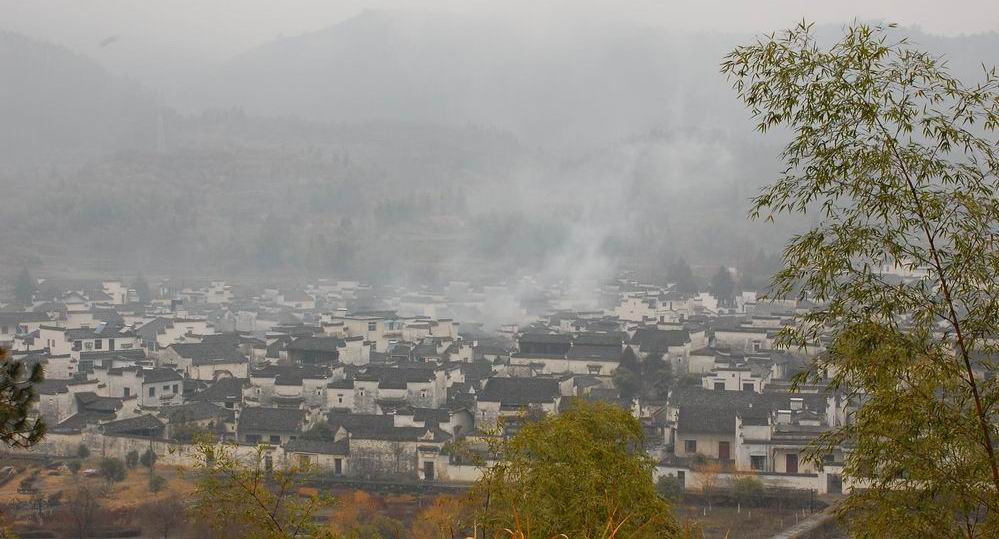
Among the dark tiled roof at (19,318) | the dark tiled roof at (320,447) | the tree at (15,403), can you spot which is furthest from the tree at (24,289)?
the tree at (15,403)

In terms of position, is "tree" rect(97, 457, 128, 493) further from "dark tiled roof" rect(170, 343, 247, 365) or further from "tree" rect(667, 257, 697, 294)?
"tree" rect(667, 257, 697, 294)

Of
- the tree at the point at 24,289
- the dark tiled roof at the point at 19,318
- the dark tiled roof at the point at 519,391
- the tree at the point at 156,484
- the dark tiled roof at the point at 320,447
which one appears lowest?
the tree at the point at 156,484

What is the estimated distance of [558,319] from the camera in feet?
86.4

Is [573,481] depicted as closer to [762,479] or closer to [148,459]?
[762,479]

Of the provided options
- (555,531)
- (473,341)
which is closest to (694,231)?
(473,341)

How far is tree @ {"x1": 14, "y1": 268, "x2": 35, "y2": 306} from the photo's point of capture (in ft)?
105

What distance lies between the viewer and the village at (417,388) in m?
13.1

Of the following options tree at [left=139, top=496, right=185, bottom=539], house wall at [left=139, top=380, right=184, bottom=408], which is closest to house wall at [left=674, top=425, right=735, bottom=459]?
tree at [left=139, top=496, right=185, bottom=539]

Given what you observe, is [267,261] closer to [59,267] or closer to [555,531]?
[59,267]

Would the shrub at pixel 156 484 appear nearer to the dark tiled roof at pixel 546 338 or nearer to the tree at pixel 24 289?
the dark tiled roof at pixel 546 338

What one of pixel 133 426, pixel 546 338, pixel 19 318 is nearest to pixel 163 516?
pixel 133 426

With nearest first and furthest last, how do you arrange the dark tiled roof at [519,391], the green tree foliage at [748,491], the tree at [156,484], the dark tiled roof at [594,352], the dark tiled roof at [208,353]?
the green tree foliage at [748,491], the tree at [156,484], the dark tiled roof at [519,391], the dark tiled roof at [208,353], the dark tiled roof at [594,352]

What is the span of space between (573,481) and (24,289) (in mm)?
30922

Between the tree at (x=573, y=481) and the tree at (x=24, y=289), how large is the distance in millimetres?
28727
